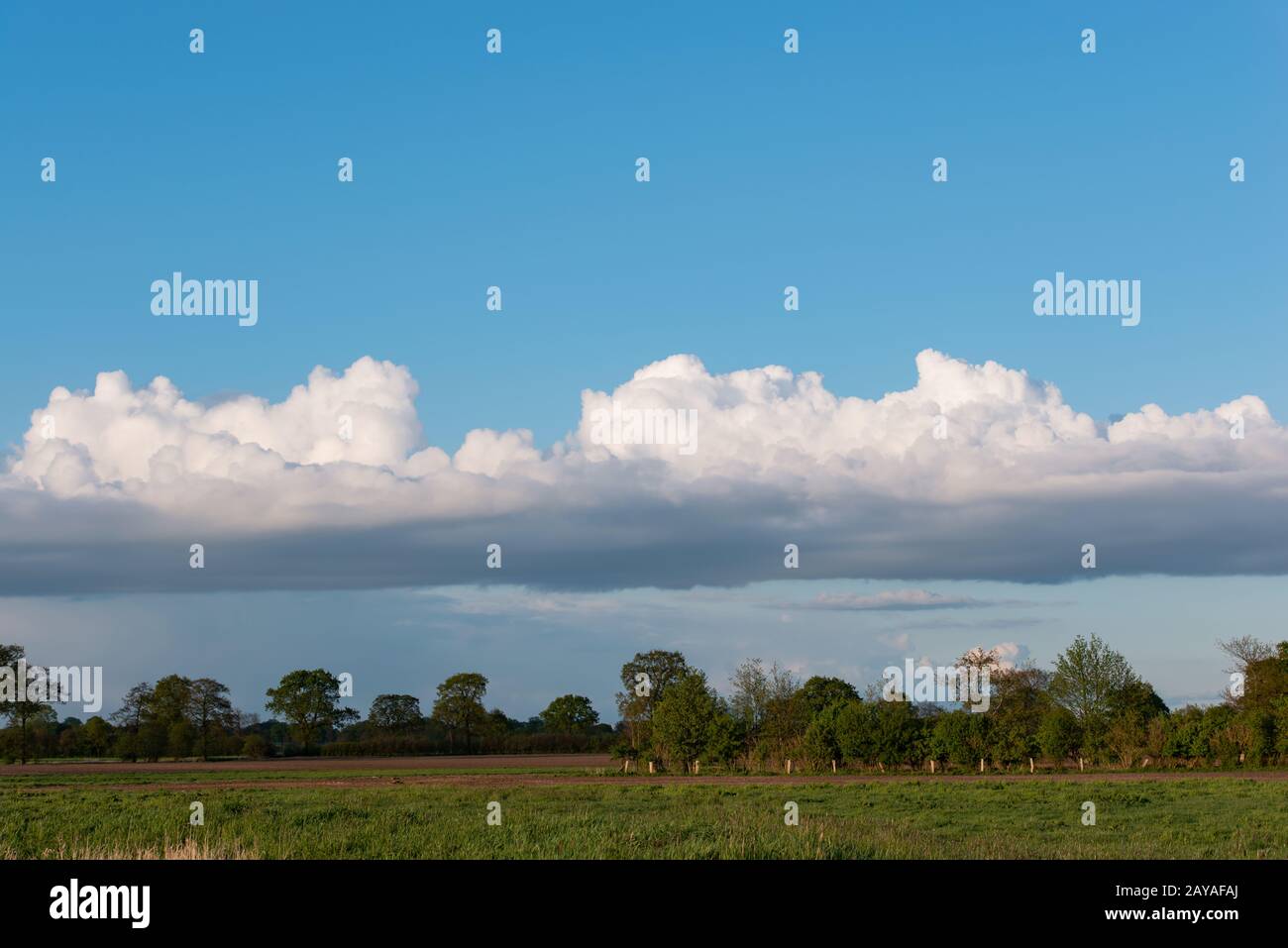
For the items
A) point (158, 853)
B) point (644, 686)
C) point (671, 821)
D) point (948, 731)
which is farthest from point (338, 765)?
point (158, 853)

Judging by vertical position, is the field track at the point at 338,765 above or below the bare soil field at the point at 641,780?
below

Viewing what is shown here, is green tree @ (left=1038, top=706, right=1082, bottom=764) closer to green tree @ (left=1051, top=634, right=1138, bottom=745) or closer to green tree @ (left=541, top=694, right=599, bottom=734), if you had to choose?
green tree @ (left=1051, top=634, right=1138, bottom=745)

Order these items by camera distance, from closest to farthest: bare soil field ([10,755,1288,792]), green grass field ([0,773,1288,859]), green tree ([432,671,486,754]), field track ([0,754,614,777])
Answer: green grass field ([0,773,1288,859]) → bare soil field ([10,755,1288,792]) → field track ([0,754,614,777]) → green tree ([432,671,486,754])

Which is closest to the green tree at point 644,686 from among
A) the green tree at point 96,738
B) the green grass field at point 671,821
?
the green grass field at point 671,821

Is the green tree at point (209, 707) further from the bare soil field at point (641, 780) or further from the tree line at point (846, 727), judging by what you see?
the bare soil field at point (641, 780)

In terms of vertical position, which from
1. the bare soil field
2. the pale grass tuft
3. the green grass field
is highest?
the pale grass tuft

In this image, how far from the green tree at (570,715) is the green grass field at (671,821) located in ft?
224

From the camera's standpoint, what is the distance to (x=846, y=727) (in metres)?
71.8

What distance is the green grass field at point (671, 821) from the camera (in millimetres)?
24250

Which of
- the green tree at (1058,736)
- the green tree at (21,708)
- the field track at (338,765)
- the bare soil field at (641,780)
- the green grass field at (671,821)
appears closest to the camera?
the green grass field at (671,821)

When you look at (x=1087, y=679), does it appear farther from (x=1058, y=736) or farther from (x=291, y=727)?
(x=291, y=727)

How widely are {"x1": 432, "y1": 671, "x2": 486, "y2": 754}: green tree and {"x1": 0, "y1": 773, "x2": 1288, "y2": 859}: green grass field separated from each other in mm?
60917

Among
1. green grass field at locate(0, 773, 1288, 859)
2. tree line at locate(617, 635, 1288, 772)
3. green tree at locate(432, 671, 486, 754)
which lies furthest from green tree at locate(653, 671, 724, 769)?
green tree at locate(432, 671, 486, 754)

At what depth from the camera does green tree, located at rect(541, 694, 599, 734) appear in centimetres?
12338
